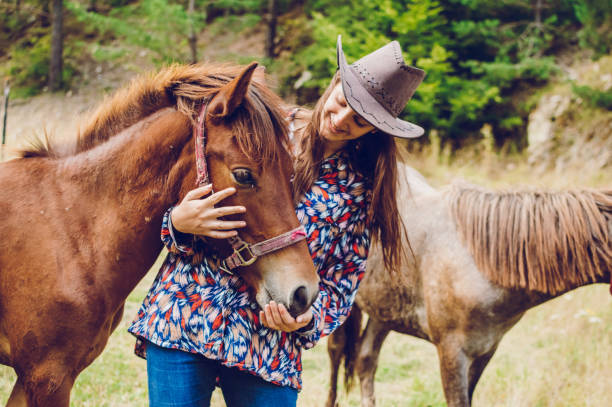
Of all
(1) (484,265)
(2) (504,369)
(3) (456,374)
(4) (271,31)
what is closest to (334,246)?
(1) (484,265)

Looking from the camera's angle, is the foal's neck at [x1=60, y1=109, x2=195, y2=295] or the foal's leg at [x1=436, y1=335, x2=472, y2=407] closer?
the foal's neck at [x1=60, y1=109, x2=195, y2=295]

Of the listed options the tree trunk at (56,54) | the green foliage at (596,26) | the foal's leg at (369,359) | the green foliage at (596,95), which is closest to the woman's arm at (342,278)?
the foal's leg at (369,359)

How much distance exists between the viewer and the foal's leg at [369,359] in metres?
3.86

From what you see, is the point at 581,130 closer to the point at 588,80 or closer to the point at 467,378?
the point at 588,80

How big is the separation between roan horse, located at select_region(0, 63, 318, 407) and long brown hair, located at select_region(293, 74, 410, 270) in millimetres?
101

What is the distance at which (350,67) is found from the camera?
6.12 ft

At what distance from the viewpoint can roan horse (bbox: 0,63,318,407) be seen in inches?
63.2

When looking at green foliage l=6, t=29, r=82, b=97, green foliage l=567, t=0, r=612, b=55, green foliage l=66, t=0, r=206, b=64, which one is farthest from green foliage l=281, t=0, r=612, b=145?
green foliage l=6, t=29, r=82, b=97

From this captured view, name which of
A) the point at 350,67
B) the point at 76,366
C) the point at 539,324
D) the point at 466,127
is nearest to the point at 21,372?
the point at 76,366

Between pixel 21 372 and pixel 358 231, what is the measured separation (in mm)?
1341

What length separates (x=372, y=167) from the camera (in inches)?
73.7

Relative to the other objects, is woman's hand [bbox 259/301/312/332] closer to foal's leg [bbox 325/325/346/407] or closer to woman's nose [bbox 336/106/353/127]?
woman's nose [bbox 336/106/353/127]

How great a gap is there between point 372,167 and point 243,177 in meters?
0.55

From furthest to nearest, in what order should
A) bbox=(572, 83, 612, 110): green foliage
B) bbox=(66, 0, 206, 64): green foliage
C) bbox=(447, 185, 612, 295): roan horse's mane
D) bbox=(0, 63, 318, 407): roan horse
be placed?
bbox=(66, 0, 206, 64): green foliage, bbox=(572, 83, 612, 110): green foliage, bbox=(447, 185, 612, 295): roan horse's mane, bbox=(0, 63, 318, 407): roan horse
